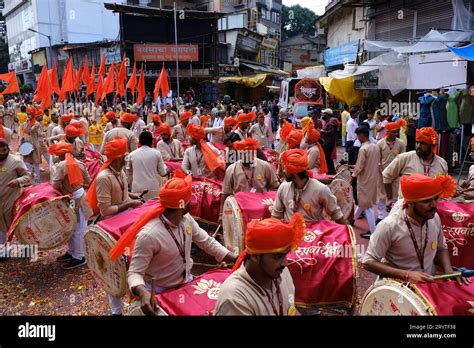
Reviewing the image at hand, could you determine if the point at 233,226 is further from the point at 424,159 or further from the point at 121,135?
the point at 121,135

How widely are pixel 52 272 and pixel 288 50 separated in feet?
153

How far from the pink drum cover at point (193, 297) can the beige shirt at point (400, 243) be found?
1268 mm

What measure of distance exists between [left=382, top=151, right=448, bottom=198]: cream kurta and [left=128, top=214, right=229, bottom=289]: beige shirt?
10.3 ft

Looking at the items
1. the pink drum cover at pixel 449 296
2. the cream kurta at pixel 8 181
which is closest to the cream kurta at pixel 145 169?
the cream kurta at pixel 8 181

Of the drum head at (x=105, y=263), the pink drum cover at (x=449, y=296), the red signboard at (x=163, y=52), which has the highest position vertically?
the red signboard at (x=163, y=52)

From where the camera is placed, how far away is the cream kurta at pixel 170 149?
8.79 meters

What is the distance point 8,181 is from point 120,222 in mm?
2965

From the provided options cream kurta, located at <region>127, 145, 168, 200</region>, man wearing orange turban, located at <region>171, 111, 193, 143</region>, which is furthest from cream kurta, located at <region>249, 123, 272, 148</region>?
cream kurta, located at <region>127, 145, 168, 200</region>

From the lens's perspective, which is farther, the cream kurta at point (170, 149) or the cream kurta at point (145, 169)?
the cream kurta at point (170, 149)

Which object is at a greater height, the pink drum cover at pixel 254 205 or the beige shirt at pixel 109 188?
the beige shirt at pixel 109 188

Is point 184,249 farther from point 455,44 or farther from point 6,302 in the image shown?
point 455,44

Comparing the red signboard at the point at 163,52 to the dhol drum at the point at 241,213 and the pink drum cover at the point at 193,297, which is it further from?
the pink drum cover at the point at 193,297

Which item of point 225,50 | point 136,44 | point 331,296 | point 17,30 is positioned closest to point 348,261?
point 331,296

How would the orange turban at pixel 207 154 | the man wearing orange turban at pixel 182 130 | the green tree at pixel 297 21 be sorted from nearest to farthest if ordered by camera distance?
the orange turban at pixel 207 154, the man wearing orange turban at pixel 182 130, the green tree at pixel 297 21
